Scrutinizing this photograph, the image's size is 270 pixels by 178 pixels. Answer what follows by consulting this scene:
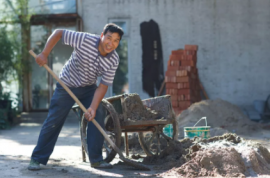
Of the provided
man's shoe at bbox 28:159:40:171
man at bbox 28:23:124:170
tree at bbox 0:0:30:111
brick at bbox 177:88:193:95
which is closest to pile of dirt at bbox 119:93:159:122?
man at bbox 28:23:124:170

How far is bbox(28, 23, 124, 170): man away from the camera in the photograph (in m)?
4.57

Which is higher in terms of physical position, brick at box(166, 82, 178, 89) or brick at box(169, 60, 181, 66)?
brick at box(169, 60, 181, 66)

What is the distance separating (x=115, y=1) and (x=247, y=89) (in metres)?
4.93

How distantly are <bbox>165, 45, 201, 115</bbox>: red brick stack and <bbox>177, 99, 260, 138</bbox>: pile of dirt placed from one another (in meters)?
1.12

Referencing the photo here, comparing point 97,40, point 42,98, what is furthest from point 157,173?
point 42,98

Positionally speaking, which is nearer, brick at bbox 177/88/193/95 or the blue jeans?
the blue jeans

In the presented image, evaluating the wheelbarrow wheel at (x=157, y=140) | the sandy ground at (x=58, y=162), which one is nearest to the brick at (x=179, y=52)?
the sandy ground at (x=58, y=162)

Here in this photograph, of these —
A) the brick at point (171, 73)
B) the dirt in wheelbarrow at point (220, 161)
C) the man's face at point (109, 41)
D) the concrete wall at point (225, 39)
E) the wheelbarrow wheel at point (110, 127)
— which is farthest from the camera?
the concrete wall at point (225, 39)

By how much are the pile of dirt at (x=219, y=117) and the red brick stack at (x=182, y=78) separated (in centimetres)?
112

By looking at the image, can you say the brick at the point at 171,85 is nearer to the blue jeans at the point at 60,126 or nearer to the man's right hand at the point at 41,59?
the blue jeans at the point at 60,126

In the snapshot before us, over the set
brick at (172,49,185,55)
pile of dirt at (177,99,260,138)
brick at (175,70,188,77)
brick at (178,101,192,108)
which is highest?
brick at (172,49,185,55)

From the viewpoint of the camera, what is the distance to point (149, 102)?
18.2ft

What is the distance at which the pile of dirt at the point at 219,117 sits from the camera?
955 centimetres

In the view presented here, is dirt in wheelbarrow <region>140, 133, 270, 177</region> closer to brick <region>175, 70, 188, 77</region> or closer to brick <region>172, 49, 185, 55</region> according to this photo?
brick <region>175, 70, 188, 77</region>
